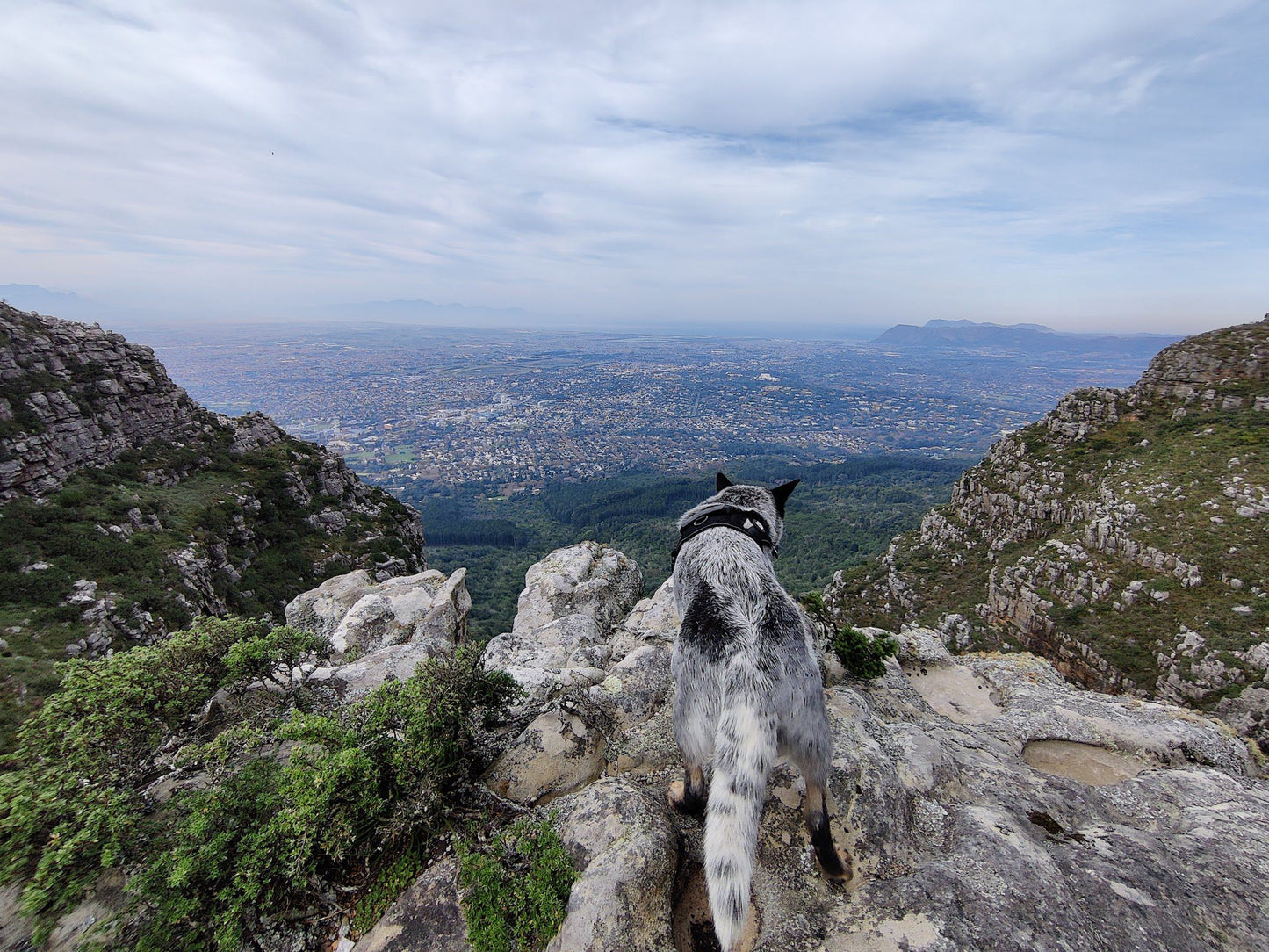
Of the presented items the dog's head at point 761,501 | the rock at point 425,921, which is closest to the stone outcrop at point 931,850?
the rock at point 425,921

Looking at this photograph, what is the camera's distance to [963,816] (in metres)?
4.98

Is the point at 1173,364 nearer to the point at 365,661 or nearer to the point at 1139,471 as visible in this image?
the point at 1139,471

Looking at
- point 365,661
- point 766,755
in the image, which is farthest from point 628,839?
point 365,661

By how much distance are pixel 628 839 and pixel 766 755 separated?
1797mm

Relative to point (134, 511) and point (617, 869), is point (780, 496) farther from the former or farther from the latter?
point (134, 511)

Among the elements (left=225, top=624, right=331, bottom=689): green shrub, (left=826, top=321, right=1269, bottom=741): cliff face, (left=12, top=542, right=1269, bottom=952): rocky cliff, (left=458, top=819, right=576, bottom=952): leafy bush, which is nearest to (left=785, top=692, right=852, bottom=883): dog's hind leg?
(left=12, top=542, right=1269, bottom=952): rocky cliff

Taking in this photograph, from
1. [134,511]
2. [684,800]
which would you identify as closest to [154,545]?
[134,511]

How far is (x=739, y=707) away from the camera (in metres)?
4.04

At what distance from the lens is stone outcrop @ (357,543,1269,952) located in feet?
12.6

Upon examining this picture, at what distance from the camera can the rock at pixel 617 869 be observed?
12.6 ft

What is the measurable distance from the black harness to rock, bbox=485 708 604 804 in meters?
2.80

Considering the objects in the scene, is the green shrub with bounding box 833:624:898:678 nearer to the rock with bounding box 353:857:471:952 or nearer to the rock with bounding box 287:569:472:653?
the rock with bounding box 353:857:471:952

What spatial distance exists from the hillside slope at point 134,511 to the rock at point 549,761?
23.4m

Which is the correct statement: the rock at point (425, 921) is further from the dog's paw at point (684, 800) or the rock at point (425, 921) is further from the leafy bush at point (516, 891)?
the dog's paw at point (684, 800)
